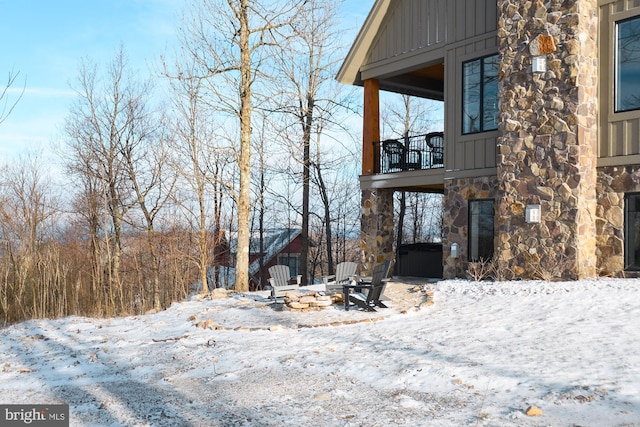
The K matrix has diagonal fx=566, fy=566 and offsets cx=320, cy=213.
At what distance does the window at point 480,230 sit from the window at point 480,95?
1663 mm

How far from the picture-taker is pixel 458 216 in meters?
12.8

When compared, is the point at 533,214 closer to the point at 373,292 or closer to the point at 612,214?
the point at 612,214

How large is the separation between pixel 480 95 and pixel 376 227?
4.26 meters

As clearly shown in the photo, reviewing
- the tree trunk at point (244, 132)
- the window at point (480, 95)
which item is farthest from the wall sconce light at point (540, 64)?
the tree trunk at point (244, 132)

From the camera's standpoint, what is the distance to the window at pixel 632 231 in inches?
403

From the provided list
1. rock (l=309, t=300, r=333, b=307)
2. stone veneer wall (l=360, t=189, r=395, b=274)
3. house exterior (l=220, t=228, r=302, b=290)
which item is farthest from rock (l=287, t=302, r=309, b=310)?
house exterior (l=220, t=228, r=302, b=290)

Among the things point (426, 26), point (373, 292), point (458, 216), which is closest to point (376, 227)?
point (458, 216)

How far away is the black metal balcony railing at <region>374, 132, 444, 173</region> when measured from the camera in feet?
48.7

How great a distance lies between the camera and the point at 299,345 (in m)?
6.85

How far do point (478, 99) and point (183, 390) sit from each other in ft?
31.6

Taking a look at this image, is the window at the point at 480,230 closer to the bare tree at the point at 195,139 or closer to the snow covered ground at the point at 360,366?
the snow covered ground at the point at 360,366

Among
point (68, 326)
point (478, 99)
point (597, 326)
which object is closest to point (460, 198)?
point (478, 99)

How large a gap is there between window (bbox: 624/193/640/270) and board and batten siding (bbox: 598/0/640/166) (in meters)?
0.71

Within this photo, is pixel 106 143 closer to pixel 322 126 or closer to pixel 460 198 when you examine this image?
pixel 322 126
